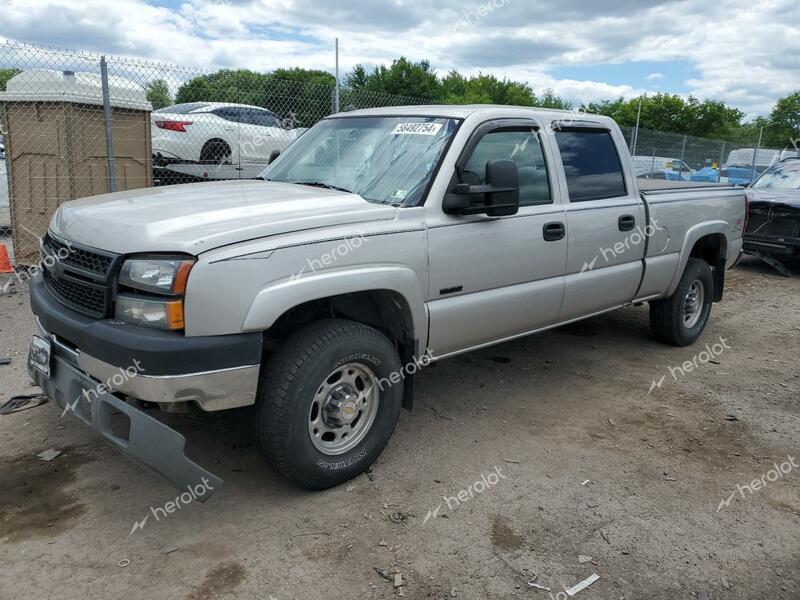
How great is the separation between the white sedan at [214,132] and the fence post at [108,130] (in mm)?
3368

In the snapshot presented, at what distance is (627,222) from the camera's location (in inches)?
191

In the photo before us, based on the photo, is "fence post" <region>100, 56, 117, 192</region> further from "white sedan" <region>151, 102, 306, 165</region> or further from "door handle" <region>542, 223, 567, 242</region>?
"door handle" <region>542, 223, 567, 242</region>

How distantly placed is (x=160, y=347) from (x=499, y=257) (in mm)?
2050

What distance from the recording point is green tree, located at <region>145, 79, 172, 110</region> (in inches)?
301

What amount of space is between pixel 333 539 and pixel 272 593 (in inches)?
16.9

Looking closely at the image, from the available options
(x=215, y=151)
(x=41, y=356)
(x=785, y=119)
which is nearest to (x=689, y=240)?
(x=41, y=356)

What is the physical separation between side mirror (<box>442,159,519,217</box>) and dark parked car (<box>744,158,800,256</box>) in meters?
8.13

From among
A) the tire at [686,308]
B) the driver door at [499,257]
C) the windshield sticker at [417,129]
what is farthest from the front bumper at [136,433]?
the tire at [686,308]

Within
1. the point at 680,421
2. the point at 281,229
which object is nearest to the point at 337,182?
the point at 281,229

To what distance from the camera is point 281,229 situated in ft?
9.79

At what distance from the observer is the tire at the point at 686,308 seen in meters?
5.78

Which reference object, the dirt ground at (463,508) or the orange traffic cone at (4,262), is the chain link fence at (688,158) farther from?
the orange traffic cone at (4,262)

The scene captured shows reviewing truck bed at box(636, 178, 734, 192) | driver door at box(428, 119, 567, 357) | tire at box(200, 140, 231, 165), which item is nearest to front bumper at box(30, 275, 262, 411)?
driver door at box(428, 119, 567, 357)

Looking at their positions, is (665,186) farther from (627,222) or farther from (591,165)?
(591,165)
